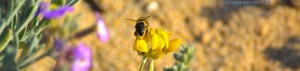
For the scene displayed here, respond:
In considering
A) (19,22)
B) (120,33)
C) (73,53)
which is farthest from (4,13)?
(120,33)

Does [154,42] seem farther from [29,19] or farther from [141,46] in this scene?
[29,19]

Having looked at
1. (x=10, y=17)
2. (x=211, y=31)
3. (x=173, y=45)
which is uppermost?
(x=10, y=17)

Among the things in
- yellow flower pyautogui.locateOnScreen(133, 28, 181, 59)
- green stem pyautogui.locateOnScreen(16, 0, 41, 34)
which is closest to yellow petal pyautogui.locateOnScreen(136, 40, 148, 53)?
yellow flower pyautogui.locateOnScreen(133, 28, 181, 59)

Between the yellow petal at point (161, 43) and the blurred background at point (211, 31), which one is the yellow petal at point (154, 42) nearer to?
the yellow petal at point (161, 43)

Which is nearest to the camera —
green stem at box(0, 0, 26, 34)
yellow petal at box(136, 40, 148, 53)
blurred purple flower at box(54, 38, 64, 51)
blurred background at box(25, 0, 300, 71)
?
blurred purple flower at box(54, 38, 64, 51)

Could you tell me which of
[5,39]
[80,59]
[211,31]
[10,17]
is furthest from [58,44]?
[211,31]

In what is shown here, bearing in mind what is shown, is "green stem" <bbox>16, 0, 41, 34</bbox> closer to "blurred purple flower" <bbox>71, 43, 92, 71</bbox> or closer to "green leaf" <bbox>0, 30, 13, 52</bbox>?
"green leaf" <bbox>0, 30, 13, 52</bbox>
